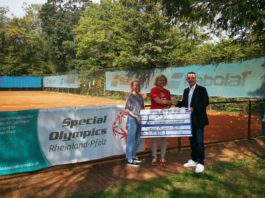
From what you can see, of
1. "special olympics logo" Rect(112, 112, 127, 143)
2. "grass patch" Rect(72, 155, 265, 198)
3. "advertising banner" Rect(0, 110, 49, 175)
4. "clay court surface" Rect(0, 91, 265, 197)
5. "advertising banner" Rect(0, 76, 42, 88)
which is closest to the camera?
"grass patch" Rect(72, 155, 265, 198)

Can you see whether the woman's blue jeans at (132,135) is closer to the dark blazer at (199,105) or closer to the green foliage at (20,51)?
the dark blazer at (199,105)

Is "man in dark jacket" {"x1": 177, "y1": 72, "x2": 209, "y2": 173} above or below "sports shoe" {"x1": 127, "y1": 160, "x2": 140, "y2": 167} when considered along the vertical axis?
above

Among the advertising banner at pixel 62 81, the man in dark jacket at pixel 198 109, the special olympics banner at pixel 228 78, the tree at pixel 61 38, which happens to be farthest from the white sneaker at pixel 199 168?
the tree at pixel 61 38

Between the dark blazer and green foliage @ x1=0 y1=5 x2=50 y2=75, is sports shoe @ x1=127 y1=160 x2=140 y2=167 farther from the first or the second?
green foliage @ x1=0 y1=5 x2=50 y2=75

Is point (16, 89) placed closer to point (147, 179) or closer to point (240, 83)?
point (240, 83)

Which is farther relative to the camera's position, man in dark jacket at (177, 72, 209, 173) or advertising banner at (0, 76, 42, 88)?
advertising banner at (0, 76, 42, 88)

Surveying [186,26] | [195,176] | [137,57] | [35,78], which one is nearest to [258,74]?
[186,26]

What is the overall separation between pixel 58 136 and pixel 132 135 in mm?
1452

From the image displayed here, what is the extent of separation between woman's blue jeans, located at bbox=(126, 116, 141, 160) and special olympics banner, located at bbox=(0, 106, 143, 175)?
75 cm

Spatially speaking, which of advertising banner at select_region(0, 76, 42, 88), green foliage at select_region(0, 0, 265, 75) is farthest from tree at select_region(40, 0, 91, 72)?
advertising banner at select_region(0, 76, 42, 88)

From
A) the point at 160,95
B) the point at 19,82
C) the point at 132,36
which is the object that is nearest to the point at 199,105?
the point at 160,95

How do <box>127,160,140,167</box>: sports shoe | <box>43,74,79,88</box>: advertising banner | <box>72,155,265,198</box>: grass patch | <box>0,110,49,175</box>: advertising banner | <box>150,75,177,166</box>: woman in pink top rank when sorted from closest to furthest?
<box>72,155,265,198</box>: grass patch < <box>0,110,49,175</box>: advertising banner < <box>150,75,177,166</box>: woman in pink top < <box>127,160,140,167</box>: sports shoe < <box>43,74,79,88</box>: advertising banner

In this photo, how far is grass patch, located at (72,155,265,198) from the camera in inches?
211

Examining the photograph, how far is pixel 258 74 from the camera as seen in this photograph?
48.7ft
